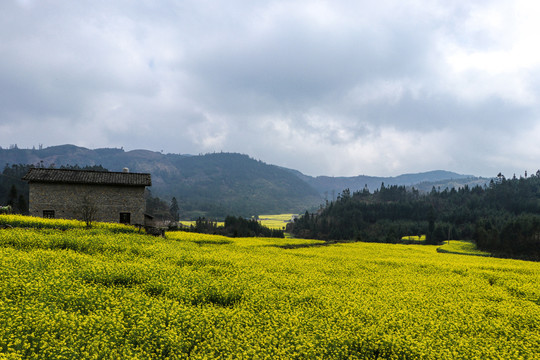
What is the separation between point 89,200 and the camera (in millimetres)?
36406

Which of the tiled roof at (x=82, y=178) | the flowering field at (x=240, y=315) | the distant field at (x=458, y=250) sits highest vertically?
the tiled roof at (x=82, y=178)

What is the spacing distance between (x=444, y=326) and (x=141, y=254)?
16255 millimetres

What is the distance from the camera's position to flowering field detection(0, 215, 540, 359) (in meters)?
7.52

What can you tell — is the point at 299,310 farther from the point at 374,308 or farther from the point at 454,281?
the point at 454,281

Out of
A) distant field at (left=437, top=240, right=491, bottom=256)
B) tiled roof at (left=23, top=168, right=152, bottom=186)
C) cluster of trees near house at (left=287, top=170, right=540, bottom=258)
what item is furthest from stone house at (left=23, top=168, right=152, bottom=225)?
cluster of trees near house at (left=287, top=170, right=540, bottom=258)

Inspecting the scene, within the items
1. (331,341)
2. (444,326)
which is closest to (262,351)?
(331,341)

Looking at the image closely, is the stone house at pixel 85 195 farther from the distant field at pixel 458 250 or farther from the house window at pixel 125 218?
the distant field at pixel 458 250

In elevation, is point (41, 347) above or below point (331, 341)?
above

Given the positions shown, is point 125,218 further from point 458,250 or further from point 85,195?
point 458,250

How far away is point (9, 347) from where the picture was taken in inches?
262

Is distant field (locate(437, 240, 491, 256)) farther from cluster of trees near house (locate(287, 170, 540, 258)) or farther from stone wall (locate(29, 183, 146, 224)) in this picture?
stone wall (locate(29, 183, 146, 224))

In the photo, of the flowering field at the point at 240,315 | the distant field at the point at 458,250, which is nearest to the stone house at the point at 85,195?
the flowering field at the point at 240,315

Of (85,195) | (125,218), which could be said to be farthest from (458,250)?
(85,195)

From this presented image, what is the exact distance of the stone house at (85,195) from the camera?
35875 mm
